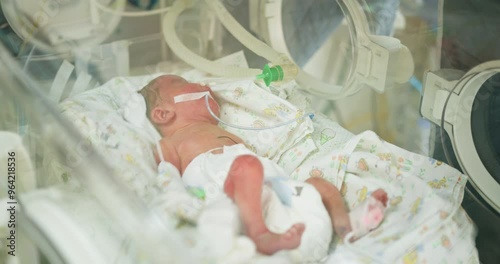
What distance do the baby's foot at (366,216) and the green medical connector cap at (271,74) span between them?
63 cm

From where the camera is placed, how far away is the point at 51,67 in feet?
5.18

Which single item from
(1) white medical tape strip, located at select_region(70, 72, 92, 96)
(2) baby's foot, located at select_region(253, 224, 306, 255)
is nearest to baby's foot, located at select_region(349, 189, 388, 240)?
(2) baby's foot, located at select_region(253, 224, 306, 255)

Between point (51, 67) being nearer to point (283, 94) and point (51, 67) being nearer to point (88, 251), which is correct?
point (283, 94)

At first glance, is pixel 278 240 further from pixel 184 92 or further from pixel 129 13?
pixel 129 13

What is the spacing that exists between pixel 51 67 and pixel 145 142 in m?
0.41

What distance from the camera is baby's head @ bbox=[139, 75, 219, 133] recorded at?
150cm

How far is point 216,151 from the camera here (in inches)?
53.7

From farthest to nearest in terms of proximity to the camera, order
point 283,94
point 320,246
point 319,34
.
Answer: point 319,34
point 283,94
point 320,246

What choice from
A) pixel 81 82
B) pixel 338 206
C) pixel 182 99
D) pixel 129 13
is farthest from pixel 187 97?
pixel 338 206

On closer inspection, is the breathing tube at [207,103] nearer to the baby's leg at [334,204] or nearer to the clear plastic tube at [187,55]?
the clear plastic tube at [187,55]

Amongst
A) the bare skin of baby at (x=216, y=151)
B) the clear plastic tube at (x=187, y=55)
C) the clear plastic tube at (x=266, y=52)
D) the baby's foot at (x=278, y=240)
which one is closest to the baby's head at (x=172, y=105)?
the bare skin of baby at (x=216, y=151)

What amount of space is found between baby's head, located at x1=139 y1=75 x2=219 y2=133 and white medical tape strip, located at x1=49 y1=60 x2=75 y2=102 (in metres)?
0.21

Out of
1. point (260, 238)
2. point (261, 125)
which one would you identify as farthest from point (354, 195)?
point (261, 125)

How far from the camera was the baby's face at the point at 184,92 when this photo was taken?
1.51 meters
